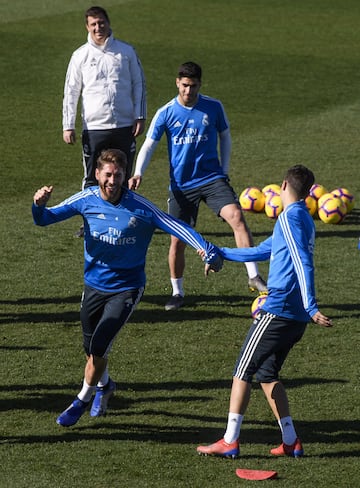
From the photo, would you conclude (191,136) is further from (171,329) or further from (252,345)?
(252,345)

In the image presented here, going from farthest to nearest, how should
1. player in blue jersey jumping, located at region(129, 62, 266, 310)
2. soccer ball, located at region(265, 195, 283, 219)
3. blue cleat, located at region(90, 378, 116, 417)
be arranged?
soccer ball, located at region(265, 195, 283, 219), player in blue jersey jumping, located at region(129, 62, 266, 310), blue cleat, located at region(90, 378, 116, 417)

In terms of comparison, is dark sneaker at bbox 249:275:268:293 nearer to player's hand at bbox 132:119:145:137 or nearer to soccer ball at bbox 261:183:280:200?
player's hand at bbox 132:119:145:137

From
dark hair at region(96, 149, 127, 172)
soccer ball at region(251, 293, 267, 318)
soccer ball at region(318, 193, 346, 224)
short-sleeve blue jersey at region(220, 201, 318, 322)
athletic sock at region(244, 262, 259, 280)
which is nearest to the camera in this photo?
short-sleeve blue jersey at region(220, 201, 318, 322)

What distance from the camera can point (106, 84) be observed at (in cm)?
1317

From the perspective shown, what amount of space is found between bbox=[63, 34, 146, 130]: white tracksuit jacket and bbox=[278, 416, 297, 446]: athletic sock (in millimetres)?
6113

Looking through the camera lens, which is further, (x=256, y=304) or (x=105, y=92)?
(x=105, y=92)

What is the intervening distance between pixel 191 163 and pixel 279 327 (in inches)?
157

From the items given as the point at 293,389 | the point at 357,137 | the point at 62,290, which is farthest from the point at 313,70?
the point at 293,389

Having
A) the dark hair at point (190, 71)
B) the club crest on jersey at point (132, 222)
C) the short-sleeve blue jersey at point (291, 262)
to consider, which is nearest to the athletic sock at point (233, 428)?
the short-sleeve blue jersey at point (291, 262)

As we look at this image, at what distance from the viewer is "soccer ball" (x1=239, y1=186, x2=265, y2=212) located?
49.8 ft

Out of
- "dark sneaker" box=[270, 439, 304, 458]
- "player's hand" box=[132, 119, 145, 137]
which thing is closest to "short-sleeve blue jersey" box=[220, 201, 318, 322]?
"dark sneaker" box=[270, 439, 304, 458]

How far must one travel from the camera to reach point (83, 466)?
787cm

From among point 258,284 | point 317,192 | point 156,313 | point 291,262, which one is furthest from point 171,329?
point 317,192

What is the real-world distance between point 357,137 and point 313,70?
704 cm
